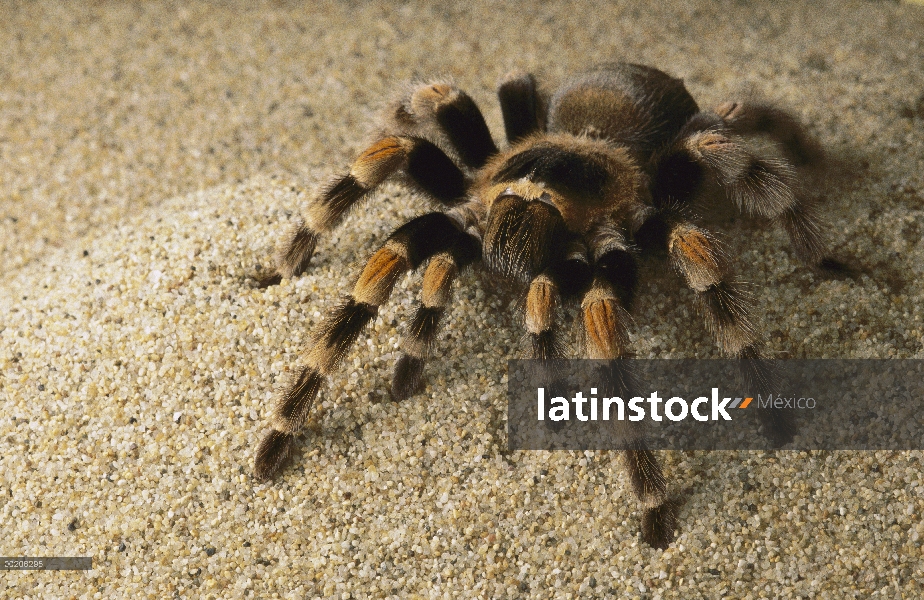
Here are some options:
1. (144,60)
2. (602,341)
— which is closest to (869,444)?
(602,341)

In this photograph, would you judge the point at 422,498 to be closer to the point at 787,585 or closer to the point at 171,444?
the point at 171,444

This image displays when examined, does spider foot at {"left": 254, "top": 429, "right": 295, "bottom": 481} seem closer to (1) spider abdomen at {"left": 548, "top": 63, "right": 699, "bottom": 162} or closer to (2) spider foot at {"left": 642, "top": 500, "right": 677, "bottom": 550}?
(2) spider foot at {"left": 642, "top": 500, "right": 677, "bottom": 550}

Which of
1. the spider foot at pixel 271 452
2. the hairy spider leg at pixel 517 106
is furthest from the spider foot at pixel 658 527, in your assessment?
the hairy spider leg at pixel 517 106

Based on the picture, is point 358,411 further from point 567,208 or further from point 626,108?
point 626,108

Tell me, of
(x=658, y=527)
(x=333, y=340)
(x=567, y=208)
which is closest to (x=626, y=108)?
(x=567, y=208)

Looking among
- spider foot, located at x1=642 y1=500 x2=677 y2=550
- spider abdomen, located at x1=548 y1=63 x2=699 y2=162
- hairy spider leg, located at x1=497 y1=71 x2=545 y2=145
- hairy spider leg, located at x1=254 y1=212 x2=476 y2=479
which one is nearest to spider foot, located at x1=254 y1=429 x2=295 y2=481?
hairy spider leg, located at x1=254 y1=212 x2=476 y2=479

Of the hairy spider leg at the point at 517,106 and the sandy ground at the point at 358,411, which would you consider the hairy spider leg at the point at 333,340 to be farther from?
the hairy spider leg at the point at 517,106
